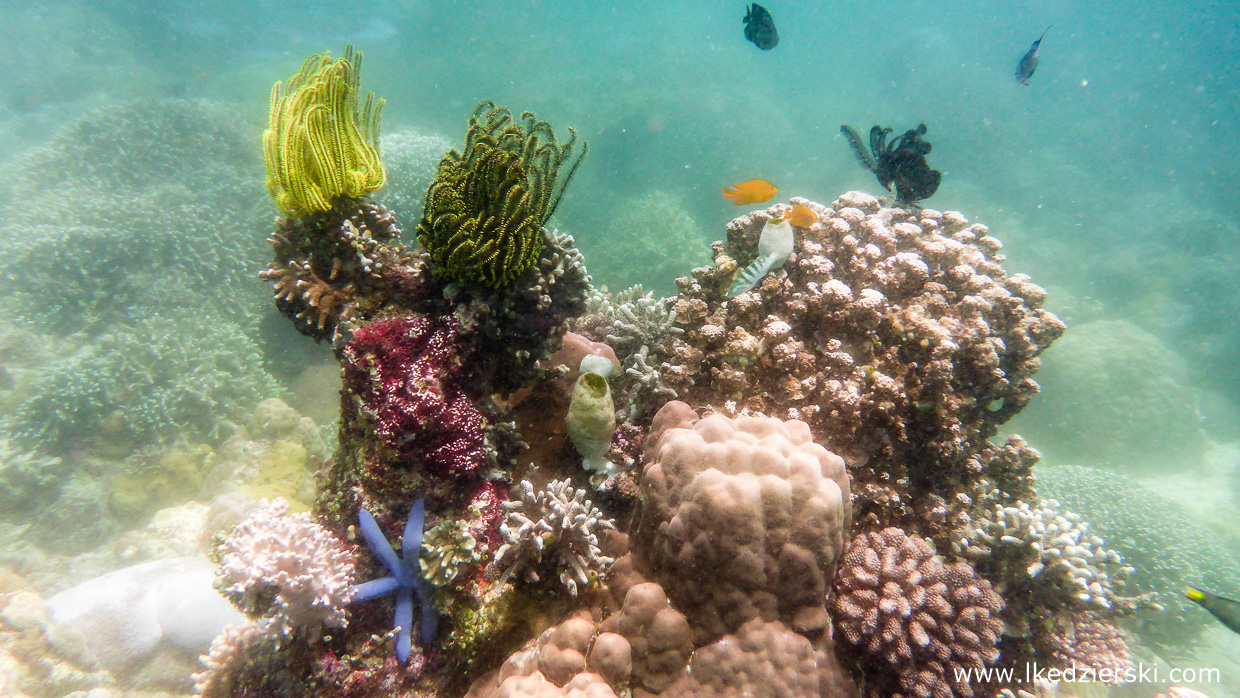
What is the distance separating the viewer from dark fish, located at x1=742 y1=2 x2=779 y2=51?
25.0 ft

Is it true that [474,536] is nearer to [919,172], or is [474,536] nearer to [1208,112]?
[919,172]

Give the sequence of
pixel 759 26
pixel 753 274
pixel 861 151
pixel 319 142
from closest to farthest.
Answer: pixel 319 142 → pixel 753 274 → pixel 861 151 → pixel 759 26

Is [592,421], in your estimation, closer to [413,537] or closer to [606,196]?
[413,537]

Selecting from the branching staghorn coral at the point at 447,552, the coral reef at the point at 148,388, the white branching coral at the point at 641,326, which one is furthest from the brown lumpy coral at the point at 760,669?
the coral reef at the point at 148,388

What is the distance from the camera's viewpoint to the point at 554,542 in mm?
3211

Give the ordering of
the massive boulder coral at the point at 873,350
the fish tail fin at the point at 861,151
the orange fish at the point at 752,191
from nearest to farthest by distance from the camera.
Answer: the massive boulder coral at the point at 873,350
the orange fish at the point at 752,191
the fish tail fin at the point at 861,151

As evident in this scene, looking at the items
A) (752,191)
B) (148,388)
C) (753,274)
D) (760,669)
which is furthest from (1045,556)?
(148,388)

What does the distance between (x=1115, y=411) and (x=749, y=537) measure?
22.1 meters

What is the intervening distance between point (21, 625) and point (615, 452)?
735 cm

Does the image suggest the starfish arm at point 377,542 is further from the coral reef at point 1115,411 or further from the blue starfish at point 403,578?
the coral reef at point 1115,411

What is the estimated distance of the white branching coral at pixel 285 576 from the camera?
9.52ft

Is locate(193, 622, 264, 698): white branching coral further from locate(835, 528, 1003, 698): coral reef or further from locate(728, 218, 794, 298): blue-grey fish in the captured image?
locate(728, 218, 794, 298): blue-grey fish

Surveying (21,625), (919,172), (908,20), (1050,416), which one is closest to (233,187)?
(21,625)

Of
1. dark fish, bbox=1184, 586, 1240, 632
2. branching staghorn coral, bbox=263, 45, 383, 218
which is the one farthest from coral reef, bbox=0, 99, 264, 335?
dark fish, bbox=1184, 586, 1240, 632
